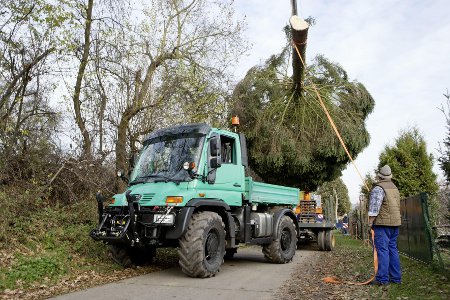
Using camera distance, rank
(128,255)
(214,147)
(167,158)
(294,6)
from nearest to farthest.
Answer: (214,147), (294,6), (167,158), (128,255)

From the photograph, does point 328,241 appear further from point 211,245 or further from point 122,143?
point 211,245

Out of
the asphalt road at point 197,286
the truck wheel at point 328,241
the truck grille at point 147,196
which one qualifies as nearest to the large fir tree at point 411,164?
the truck wheel at point 328,241

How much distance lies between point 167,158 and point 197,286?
8.81 ft

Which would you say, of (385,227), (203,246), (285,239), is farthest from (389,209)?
(285,239)

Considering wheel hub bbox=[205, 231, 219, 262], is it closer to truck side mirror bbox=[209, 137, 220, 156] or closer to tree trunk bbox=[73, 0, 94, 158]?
truck side mirror bbox=[209, 137, 220, 156]

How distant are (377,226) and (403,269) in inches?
84.5

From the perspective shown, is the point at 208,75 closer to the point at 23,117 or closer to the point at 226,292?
the point at 23,117

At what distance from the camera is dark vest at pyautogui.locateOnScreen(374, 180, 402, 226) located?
7.23 metres

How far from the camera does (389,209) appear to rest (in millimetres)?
7258

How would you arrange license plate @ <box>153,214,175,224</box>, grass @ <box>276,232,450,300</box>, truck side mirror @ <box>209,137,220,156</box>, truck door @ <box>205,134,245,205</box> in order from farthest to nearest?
truck door @ <box>205,134,245,205</box> → truck side mirror @ <box>209,137,220,156</box> → license plate @ <box>153,214,175,224</box> → grass @ <box>276,232,450,300</box>

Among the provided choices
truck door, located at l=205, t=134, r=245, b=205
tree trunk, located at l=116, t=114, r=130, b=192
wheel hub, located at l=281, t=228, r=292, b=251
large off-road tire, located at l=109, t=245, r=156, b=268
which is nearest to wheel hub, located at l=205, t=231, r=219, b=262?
truck door, located at l=205, t=134, r=245, b=205

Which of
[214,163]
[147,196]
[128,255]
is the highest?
[214,163]

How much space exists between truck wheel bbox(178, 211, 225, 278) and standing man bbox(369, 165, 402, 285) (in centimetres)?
277

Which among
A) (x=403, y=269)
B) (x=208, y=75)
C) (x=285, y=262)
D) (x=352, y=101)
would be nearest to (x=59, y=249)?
(x=285, y=262)
